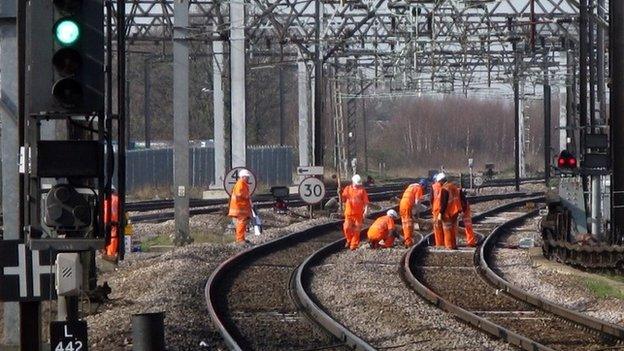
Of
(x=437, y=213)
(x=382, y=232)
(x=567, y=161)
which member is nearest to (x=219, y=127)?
(x=382, y=232)

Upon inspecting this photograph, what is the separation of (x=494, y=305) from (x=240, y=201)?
10960mm

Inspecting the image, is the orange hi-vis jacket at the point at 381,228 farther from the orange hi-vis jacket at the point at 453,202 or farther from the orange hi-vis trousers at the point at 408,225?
the orange hi-vis jacket at the point at 453,202

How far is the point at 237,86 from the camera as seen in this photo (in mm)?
39969

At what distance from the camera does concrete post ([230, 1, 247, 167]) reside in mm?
37781

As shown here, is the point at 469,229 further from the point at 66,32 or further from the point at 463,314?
the point at 66,32

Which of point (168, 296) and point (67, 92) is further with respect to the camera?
point (168, 296)

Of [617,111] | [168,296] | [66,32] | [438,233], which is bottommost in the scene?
[168,296]

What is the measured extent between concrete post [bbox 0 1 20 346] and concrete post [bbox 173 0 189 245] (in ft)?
58.2

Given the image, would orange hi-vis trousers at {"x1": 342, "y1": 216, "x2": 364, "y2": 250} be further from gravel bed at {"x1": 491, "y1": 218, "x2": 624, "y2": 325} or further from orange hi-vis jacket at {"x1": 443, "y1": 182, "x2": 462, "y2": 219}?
gravel bed at {"x1": 491, "y1": 218, "x2": 624, "y2": 325}

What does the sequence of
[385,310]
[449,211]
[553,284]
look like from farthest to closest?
1. [449,211]
2. [553,284]
3. [385,310]

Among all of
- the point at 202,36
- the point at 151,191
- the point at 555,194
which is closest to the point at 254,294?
Result: the point at 555,194

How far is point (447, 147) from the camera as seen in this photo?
405 feet

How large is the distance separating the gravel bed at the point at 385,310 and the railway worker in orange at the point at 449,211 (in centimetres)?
303

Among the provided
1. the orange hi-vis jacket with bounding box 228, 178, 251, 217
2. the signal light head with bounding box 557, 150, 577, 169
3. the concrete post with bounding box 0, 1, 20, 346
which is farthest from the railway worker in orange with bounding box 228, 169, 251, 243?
the concrete post with bounding box 0, 1, 20, 346
